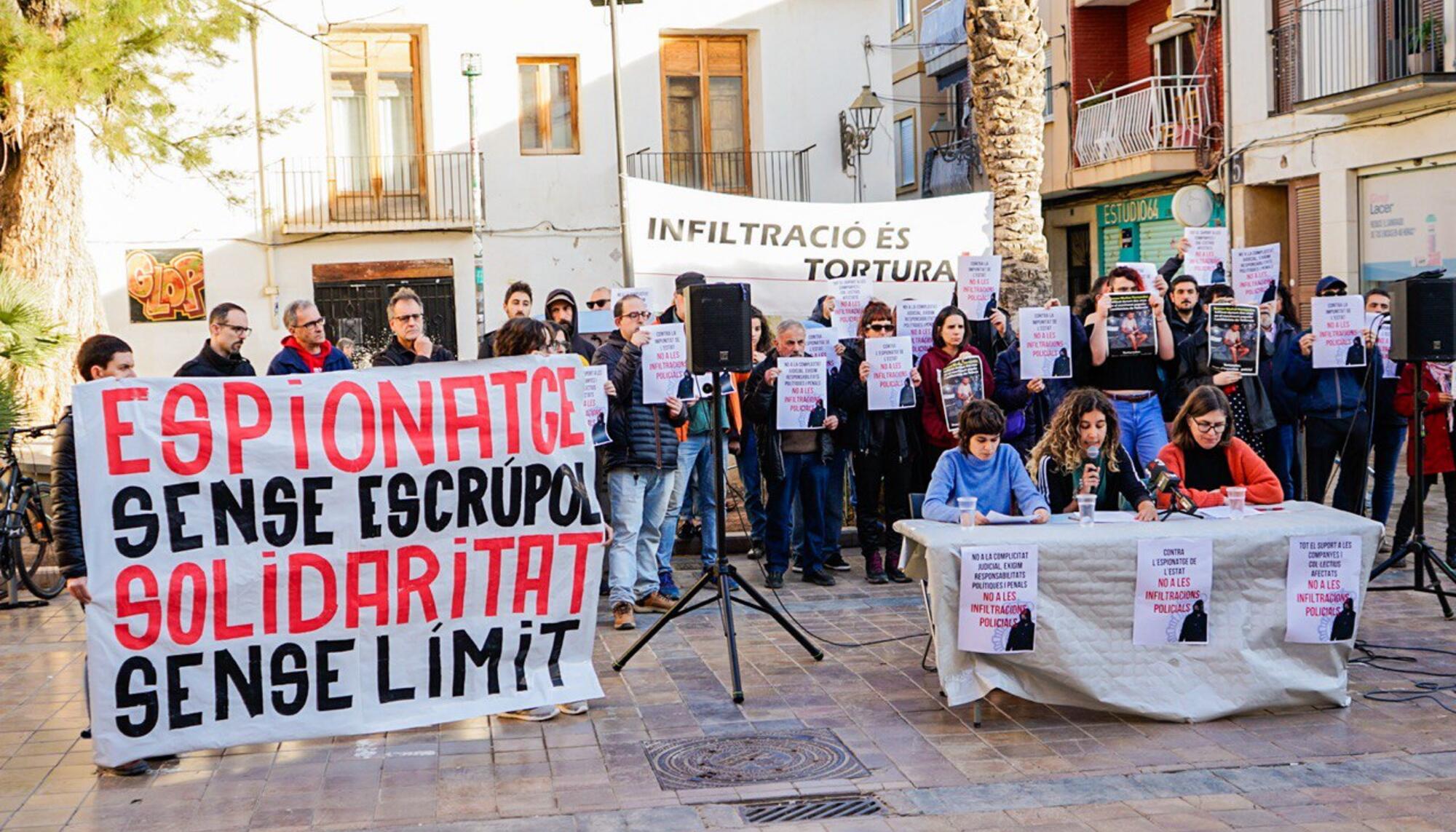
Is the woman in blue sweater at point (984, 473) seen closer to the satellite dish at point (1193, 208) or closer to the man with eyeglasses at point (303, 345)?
the man with eyeglasses at point (303, 345)

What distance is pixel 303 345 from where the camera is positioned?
8.82m

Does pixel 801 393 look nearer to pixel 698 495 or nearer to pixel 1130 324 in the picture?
pixel 698 495

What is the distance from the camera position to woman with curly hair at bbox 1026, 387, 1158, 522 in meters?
7.80

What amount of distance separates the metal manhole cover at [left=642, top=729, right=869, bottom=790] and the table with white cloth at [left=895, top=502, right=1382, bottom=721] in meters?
0.67

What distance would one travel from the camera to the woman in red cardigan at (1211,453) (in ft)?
26.1

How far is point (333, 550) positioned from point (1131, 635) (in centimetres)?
351

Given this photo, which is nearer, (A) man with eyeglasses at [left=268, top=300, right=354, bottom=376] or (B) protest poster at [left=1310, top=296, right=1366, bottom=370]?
(A) man with eyeglasses at [left=268, top=300, right=354, bottom=376]

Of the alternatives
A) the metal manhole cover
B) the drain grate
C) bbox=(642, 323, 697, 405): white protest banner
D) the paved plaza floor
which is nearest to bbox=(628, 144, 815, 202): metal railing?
bbox=(642, 323, 697, 405): white protest banner

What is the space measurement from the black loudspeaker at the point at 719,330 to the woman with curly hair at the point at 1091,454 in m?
1.68

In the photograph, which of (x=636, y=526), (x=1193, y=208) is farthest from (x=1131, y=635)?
(x=1193, y=208)

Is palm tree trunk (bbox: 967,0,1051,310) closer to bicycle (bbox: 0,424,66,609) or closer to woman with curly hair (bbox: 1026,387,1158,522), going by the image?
woman with curly hair (bbox: 1026,387,1158,522)

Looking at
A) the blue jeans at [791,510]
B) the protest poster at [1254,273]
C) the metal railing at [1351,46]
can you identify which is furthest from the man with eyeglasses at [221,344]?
the metal railing at [1351,46]

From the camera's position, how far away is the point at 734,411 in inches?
398

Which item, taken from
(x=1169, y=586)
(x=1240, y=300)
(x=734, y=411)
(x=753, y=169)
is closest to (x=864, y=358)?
(x=734, y=411)
